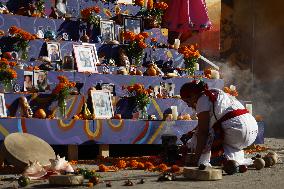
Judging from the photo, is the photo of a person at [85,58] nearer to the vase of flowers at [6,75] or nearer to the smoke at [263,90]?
the vase of flowers at [6,75]

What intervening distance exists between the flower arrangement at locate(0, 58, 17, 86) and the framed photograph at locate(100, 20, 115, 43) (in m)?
3.14

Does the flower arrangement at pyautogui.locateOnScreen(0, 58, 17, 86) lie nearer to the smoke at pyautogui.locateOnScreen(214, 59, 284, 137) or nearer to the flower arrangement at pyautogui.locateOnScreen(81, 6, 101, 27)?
the flower arrangement at pyautogui.locateOnScreen(81, 6, 101, 27)

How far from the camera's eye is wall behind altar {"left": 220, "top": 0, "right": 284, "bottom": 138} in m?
21.2

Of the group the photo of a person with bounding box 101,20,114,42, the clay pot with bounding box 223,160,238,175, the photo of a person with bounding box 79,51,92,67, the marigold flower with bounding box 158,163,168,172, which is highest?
the photo of a person with bounding box 101,20,114,42

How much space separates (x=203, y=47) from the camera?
21.4 meters

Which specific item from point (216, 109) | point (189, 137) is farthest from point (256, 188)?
point (189, 137)

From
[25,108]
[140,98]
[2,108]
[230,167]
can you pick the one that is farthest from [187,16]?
[230,167]

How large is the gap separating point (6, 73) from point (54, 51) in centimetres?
176

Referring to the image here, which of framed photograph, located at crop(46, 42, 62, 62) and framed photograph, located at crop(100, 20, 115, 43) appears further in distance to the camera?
framed photograph, located at crop(100, 20, 115, 43)

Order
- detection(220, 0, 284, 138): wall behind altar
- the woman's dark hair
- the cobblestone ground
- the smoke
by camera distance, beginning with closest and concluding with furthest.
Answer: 1. the cobblestone ground
2. the woman's dark hair
3. the smoke
4. detection(220, 0, 284, 138): wall behind altar

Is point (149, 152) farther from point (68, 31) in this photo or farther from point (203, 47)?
point (203, 47)

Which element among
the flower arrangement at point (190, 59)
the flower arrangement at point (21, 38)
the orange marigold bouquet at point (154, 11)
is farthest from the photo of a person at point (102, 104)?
the orange marigold bouquet at point (154, 11)

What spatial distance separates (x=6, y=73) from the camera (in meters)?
11.8

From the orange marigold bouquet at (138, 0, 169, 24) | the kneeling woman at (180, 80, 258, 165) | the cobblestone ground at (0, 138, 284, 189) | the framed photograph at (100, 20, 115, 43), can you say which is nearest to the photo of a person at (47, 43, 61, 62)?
the framed photograph at (100, 20, 115, 43)
